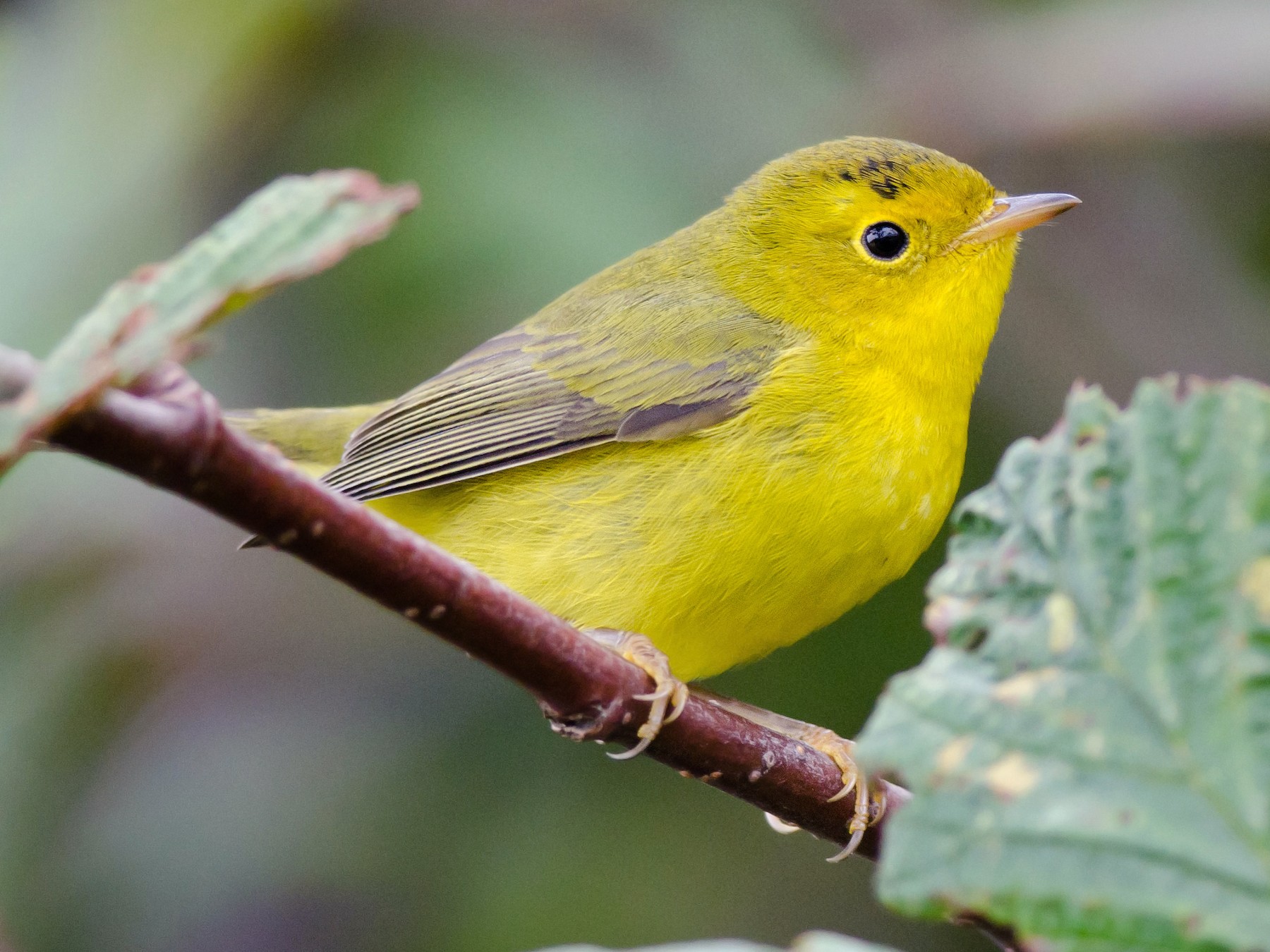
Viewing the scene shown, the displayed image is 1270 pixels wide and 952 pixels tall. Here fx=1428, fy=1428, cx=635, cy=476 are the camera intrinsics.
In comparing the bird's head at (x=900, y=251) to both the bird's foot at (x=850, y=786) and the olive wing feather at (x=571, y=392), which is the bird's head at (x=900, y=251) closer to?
the olive wing feather at (x=571, y=392)

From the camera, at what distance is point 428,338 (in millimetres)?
4664

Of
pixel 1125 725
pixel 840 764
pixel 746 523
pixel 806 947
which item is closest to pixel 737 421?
pixel 746 523

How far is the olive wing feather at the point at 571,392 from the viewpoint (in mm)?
3494

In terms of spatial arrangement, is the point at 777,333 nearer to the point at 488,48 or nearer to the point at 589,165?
the point at 589,165

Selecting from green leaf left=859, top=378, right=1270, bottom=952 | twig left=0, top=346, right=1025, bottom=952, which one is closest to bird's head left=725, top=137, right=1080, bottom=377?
twig left=0, top=346, right=1025, bottom=952

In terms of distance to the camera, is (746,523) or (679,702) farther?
(746,523)

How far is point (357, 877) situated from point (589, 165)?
2188 mm

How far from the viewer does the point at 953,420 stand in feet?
11.3

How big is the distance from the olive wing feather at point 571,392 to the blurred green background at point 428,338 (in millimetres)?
214

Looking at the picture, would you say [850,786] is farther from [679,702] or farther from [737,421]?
[737,421]

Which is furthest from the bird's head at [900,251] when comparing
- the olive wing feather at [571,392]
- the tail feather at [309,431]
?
the tail feather at [309,431]

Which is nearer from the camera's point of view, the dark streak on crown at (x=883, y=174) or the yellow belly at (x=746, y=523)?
the yellow belly at (x=746, y=523)

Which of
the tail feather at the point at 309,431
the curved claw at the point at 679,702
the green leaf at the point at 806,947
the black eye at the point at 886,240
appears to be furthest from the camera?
the tail feather at the point at 309,431

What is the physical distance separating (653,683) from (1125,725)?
158 cm
